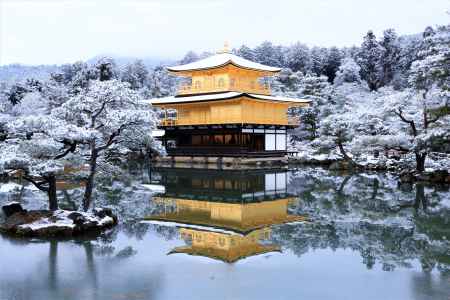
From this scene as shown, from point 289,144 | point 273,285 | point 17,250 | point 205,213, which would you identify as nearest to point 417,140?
point 205,213

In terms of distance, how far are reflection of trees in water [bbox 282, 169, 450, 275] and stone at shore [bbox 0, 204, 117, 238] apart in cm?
419

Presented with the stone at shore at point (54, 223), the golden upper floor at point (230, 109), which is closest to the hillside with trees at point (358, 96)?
the stone at shore at point (54, 223)

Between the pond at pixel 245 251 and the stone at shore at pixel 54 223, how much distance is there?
44 cm

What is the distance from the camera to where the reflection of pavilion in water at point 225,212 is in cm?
959

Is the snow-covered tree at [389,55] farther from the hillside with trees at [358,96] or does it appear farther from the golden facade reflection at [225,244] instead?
the golden facade reflection at [225,244]

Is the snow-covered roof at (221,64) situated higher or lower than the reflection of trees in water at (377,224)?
higher

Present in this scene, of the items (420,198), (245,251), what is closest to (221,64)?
(420,198)

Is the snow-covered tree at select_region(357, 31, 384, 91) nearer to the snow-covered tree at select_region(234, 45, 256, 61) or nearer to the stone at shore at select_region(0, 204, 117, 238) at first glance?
the snow-covered tree at select_region(234, 45, 256, 61)

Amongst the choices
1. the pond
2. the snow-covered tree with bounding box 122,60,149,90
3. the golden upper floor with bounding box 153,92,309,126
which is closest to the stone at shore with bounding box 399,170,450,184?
the pond

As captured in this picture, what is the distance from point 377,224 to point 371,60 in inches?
1889

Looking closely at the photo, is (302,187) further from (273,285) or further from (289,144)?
(289,144)

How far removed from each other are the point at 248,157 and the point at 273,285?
25.1 m

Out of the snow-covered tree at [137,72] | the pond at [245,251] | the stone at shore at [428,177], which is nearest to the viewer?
the pond at [245,251]

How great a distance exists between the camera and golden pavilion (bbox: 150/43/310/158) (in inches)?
1323
